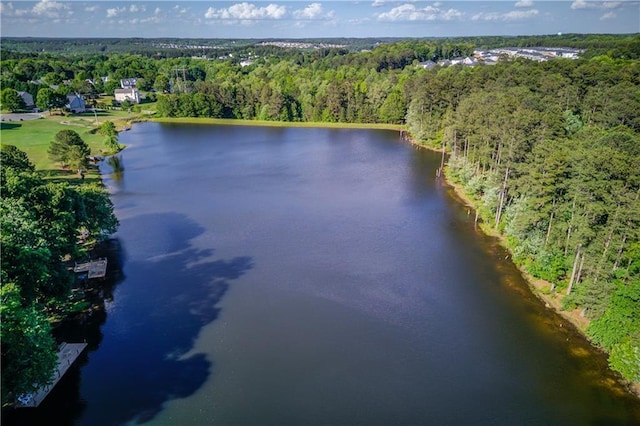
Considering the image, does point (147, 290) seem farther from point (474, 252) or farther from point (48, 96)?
point (48, 96)

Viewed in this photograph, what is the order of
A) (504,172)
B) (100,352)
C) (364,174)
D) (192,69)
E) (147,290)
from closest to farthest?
(100,352) → (147,290) → (504,172) → (364,174) → (192,69)

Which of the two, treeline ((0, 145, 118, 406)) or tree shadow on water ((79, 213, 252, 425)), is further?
tree shadow on water ((79, 213, 252, 425))

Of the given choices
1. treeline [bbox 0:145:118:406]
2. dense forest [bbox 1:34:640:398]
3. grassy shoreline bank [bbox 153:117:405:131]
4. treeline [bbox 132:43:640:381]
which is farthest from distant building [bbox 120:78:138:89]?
treeline [bbox 0:145:118:406]

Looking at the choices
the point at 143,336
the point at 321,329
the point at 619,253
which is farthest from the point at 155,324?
the point at 619,253

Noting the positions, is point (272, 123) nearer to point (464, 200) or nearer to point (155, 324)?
point (464, 200)

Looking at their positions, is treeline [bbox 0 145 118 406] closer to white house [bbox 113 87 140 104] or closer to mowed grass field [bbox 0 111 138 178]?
mowed grass field [bbox 0 111 138 178]

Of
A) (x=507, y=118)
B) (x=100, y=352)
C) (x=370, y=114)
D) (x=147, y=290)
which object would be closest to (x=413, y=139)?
(x=370, y=114)
